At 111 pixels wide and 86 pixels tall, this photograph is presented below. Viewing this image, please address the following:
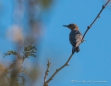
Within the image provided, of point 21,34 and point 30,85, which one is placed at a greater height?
point 21,34

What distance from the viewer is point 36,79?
1.37 m

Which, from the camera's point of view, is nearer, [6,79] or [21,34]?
[21,34]

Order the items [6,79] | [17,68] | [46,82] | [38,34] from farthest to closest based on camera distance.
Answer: [46,82]
[6,79]
[17,68]
[38,34]

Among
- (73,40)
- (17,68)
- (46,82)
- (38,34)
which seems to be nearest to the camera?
(38,34)

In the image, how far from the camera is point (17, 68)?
1.32 meters

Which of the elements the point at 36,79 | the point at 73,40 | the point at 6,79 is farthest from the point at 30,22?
the point at 73,40

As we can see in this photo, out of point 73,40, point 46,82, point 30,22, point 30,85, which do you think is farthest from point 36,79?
point 73,40

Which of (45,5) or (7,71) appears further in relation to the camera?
(7,71)

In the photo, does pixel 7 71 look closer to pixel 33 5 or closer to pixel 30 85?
pixel 30 85

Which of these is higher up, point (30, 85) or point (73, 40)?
point (73, 40)

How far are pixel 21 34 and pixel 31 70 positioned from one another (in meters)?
0.32

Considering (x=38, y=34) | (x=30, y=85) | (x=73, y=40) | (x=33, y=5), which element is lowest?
(x=30, y=85)

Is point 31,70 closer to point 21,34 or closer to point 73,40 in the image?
point 21,34

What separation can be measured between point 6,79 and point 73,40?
17.3 ft
